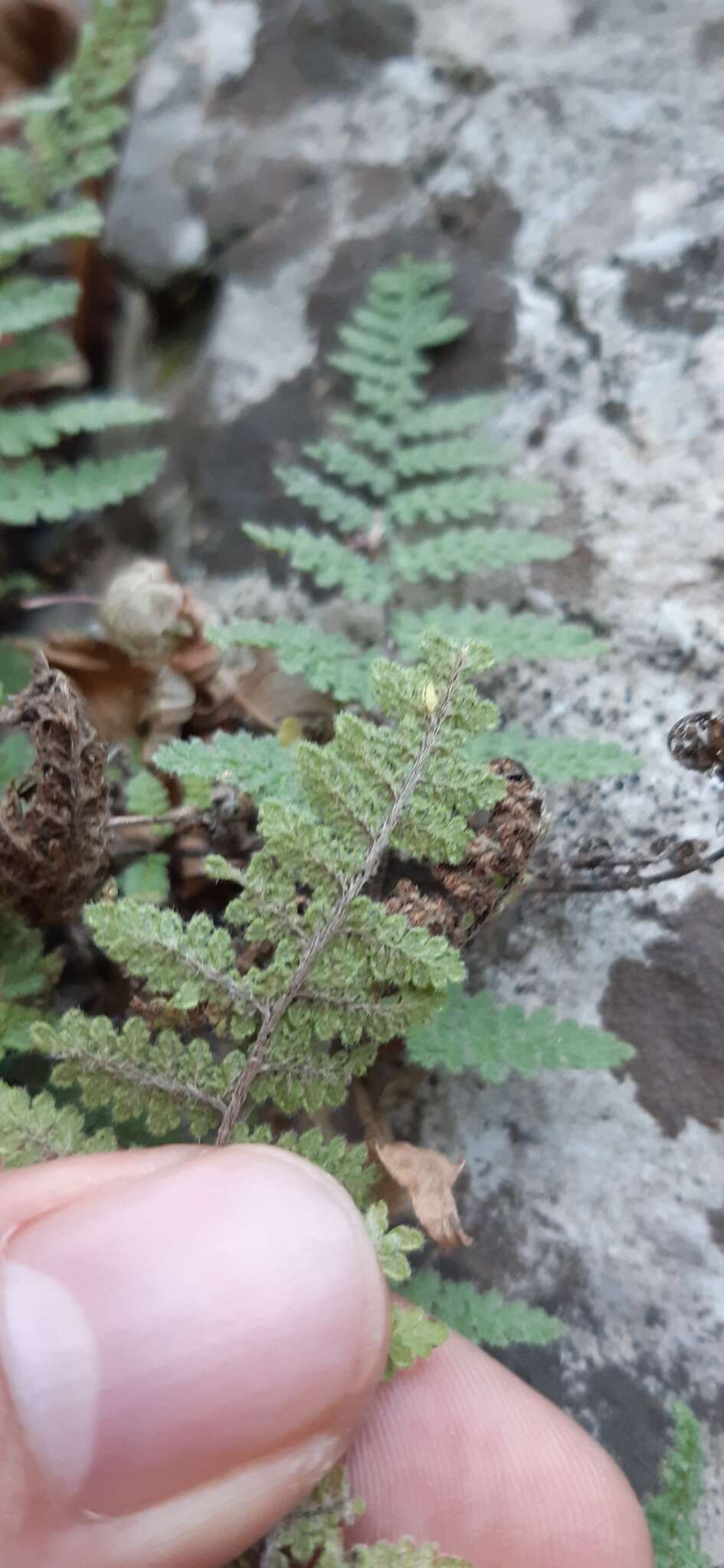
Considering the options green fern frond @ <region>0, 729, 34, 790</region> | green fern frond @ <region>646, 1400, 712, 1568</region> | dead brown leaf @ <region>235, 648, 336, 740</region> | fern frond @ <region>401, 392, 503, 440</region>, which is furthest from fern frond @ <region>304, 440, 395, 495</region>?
green fern frond @ <region>646, 1400, 712, 1568</region>

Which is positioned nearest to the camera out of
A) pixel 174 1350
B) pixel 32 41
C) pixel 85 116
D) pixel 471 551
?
pixel 174 1350

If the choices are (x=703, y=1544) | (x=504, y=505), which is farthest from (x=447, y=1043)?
(x=504, y=505)

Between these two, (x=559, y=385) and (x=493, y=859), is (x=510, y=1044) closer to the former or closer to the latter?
(x=493, y=859)

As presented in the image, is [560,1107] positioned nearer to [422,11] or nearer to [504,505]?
[504,505]

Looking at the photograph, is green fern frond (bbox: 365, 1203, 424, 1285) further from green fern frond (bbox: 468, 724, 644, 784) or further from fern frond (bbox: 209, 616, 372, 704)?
fern frond (bbox: 209, 616, 372, 704)

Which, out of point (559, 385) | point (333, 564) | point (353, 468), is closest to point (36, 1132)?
point (333, 564)
